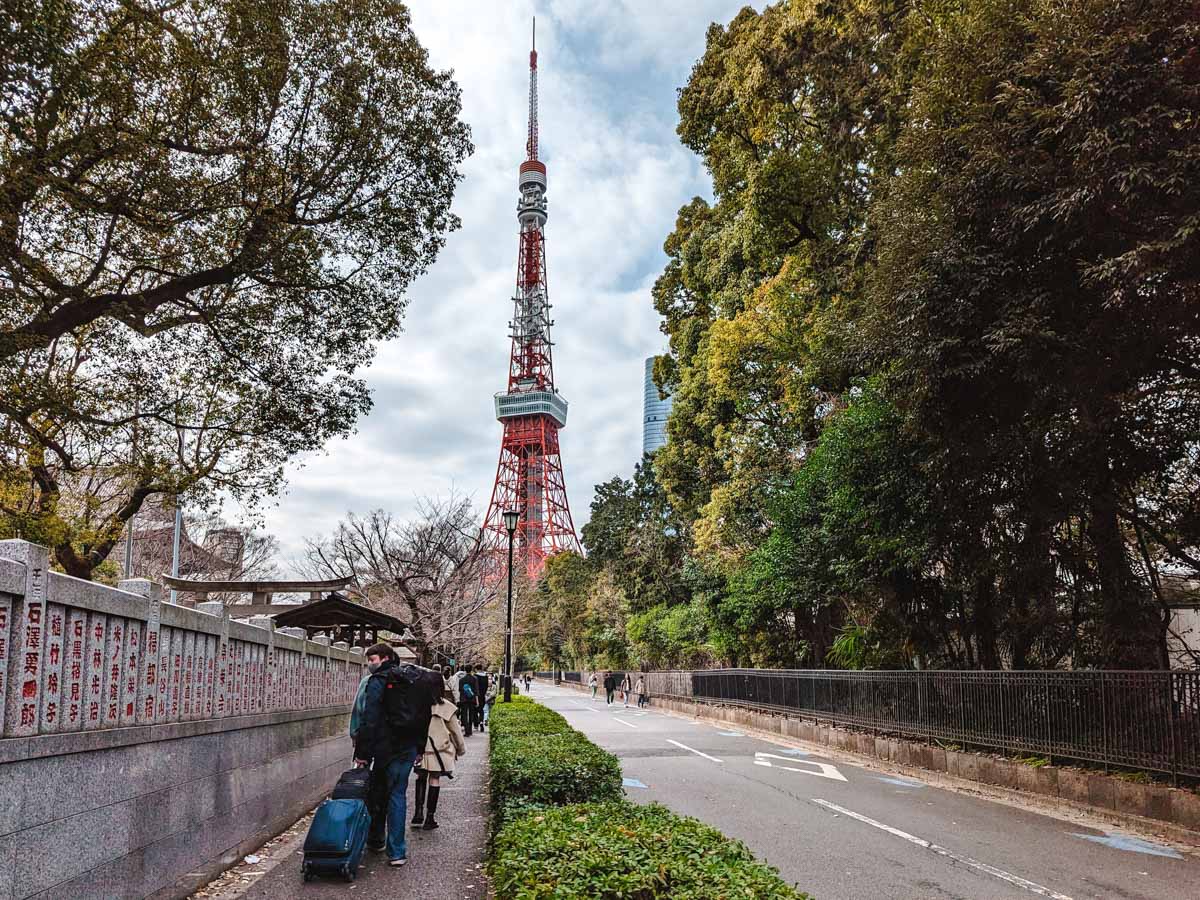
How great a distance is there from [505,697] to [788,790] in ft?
36.2

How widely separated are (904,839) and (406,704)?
4685mm

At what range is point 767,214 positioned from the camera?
1958 centimetres

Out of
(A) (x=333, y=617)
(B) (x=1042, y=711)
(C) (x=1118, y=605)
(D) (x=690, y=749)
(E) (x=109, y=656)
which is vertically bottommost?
(D) (x=690, y=749)

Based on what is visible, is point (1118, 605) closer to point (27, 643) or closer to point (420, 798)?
point (420, 798)

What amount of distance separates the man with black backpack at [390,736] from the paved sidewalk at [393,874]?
0.24 metres

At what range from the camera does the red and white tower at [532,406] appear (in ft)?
246

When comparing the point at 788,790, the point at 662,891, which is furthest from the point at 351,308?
the point at 662,891

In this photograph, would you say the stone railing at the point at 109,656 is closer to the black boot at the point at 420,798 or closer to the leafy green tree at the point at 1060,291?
the black boot at the point at 420,798

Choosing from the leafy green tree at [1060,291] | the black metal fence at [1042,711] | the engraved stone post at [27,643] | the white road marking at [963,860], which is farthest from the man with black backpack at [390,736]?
the black metal fence at [1042,711]

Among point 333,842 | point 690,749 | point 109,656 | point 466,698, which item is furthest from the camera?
point 466,698

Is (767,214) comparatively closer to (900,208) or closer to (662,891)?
(900,208)

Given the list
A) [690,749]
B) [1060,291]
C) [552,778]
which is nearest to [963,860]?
[552,778]

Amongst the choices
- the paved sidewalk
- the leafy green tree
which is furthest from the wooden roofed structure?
the leafy green tree

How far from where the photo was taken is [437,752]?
25.3ft
